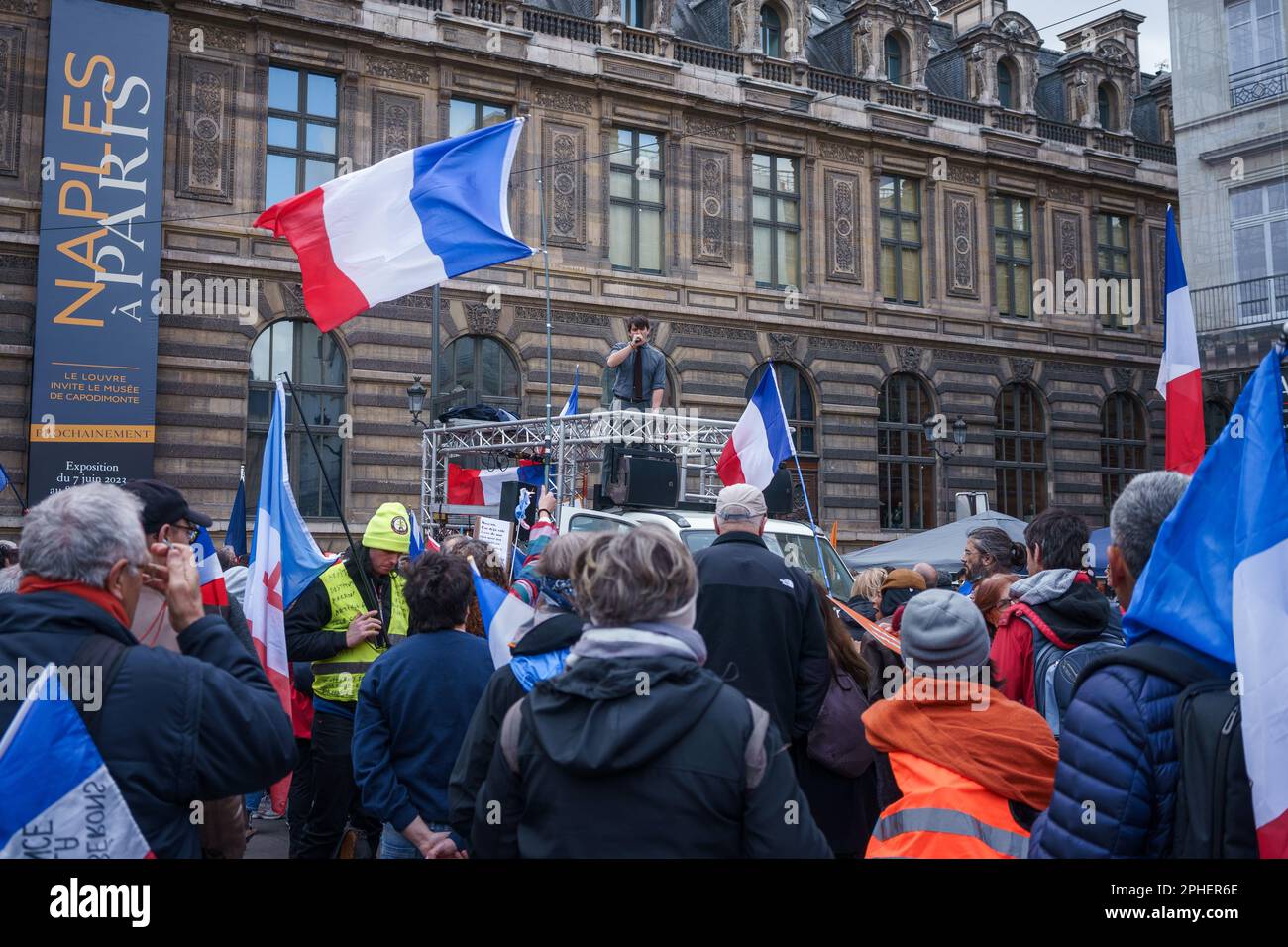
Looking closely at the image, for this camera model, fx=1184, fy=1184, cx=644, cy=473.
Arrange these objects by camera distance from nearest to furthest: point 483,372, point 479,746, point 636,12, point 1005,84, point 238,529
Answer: point 479,746
point 238,529
point 483,372
point 636,12
point 1005,84

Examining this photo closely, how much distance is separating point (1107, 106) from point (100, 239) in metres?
25.5

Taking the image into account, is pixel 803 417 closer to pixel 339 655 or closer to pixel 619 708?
pixel 339 655

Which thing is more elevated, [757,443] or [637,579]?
[757,443]

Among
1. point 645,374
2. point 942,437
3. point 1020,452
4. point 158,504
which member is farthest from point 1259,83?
point 158,504

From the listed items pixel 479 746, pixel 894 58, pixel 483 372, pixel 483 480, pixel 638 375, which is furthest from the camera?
pixel 894 58

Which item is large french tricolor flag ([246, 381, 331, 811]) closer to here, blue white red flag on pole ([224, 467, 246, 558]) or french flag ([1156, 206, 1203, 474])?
blue white red flag on pole ([224, 467, 246, 558])

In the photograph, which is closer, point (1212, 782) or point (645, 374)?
point (1212, 782)

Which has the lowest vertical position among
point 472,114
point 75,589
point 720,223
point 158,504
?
point 75,589

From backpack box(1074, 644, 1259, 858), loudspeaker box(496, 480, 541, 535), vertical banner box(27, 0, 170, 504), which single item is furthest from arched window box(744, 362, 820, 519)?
backpack box(1074, 644, 1259, 858)

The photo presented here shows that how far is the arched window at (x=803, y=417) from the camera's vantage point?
25422 millimetres

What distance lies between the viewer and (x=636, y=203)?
2420 cm

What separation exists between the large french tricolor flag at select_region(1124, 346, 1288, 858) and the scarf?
8.28 ft

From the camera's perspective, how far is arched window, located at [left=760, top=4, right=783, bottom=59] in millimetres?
26547

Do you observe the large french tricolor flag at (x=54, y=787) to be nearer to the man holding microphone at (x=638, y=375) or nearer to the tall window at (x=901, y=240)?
the man holding microphone at (x=638, y=375)
